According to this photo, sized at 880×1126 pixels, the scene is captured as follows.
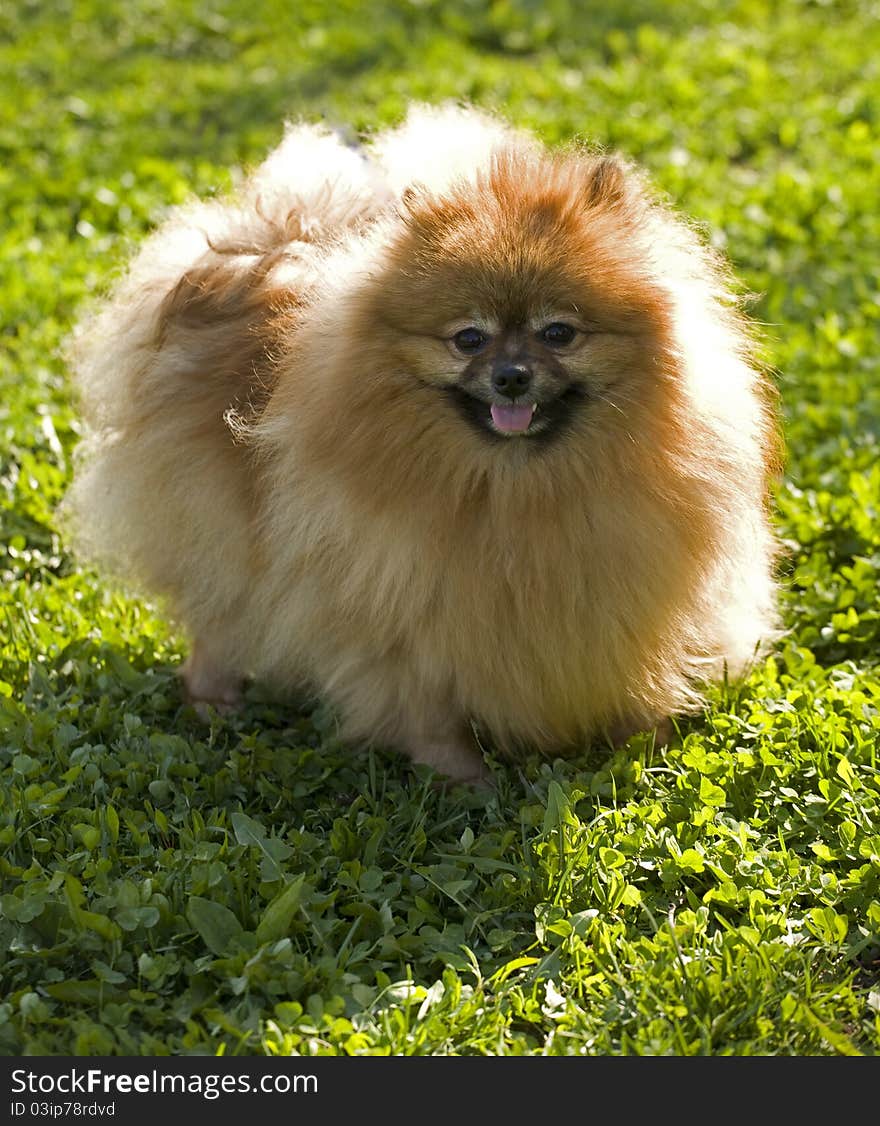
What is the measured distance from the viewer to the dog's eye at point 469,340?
3.18 meters

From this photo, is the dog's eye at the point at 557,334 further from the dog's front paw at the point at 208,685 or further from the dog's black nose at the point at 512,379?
the dog's front paw at the point at 208,685

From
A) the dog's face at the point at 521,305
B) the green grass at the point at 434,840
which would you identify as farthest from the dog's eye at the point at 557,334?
the green grass at the point at 434,840

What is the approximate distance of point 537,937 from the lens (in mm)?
3092

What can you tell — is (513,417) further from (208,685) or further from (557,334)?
(208,685)

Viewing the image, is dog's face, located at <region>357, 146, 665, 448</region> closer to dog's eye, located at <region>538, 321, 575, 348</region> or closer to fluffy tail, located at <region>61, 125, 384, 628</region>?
dog's eye, located at <region>538, 321, 575, 348</region>

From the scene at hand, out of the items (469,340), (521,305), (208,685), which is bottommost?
(208,685)

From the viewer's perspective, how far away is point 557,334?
3191mm

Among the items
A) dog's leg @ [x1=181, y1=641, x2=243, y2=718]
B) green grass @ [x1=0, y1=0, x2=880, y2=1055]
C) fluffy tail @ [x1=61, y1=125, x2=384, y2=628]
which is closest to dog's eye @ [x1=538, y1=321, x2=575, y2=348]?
fluffy tail @ [x1=61, y1=125, x2=384, y2=628]

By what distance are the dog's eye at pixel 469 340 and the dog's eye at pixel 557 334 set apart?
0.43 feet

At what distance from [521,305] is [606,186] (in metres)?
0.39

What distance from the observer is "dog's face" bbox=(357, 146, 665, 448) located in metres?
3.15

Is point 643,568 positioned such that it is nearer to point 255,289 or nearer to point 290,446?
point 290,446

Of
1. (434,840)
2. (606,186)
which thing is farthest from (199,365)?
(434,840)

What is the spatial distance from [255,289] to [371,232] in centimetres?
41
